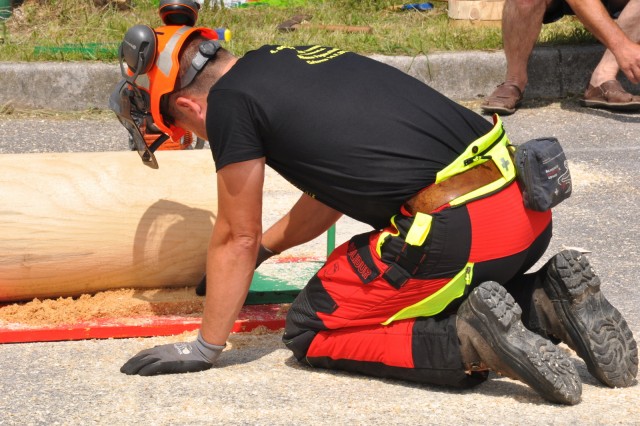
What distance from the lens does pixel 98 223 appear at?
3.46 metres

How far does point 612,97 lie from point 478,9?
4.66 ft

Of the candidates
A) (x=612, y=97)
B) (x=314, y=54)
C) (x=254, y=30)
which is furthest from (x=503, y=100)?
(x=314, y=54)

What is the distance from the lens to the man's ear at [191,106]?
2.91 meters

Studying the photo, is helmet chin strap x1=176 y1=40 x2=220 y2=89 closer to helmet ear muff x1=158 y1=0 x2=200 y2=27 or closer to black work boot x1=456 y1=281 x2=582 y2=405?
helmet ear muff x1=158 y1=0 x2=200 y2=27

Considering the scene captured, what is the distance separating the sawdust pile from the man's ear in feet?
2.59

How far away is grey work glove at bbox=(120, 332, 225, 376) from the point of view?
2.90m

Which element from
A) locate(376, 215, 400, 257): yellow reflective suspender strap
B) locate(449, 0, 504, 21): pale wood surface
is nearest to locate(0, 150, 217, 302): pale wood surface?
locate(376, 215, 400, 257): yellow reflective suspender strap

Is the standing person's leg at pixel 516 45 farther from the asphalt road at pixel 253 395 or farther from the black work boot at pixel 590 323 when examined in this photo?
the black work boot at pixel 590 323

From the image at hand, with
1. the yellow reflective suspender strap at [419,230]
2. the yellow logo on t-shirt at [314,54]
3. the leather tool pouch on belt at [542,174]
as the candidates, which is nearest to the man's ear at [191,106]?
the yellow logo on t-shirt at [314,54]

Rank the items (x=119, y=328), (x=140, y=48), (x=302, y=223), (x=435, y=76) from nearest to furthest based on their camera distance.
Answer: (x=140, y=48)
(x=119, y=328)
(x=302, y=223)
(x=435, y=76)

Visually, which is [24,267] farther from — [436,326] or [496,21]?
[496,21]

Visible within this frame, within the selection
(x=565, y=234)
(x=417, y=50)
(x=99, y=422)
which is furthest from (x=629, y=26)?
(x=99, y=422)

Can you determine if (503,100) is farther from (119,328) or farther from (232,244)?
(232,244)

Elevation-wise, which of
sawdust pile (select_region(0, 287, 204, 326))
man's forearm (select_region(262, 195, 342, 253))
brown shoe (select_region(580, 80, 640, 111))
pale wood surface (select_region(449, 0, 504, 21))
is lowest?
sawdust pile (select_region(0, 287, 204, 326))
